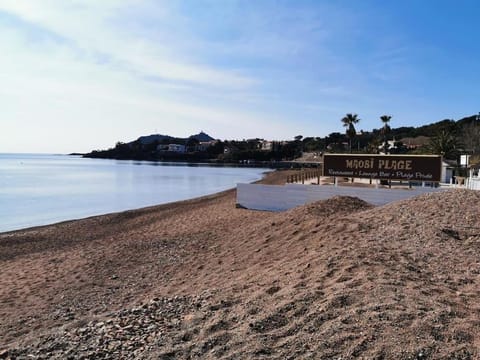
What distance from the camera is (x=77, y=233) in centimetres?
1772

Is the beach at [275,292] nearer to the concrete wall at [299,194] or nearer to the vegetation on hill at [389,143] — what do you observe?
the concrete wall at [299,194]

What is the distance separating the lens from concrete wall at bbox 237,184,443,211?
688 inches

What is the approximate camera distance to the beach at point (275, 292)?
13.4ft

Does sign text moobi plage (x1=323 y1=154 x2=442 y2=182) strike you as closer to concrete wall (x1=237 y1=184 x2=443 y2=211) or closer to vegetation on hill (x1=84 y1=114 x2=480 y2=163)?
concrete wall (x1=237 y1=184 x2=443 y2=211)

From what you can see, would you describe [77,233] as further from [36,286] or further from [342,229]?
[342,229]

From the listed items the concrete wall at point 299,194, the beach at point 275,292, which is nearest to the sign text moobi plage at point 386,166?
the concrete wall at point 299,194

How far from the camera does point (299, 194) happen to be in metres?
18.6

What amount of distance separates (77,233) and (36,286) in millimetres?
8863

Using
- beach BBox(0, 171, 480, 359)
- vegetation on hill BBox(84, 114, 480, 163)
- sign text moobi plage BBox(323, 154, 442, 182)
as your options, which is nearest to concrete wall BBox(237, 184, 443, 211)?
sign text moobi plage BBox(323, 154, 442, 182)

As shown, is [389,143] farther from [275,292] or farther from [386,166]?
[275,292]

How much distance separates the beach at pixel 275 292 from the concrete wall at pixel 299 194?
521 centimetres

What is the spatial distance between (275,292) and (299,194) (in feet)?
43.7

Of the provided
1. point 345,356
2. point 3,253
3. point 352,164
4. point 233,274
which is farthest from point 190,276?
point 352,164

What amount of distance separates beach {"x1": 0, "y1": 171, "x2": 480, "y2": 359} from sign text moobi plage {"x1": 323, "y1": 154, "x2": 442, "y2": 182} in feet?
21.8
